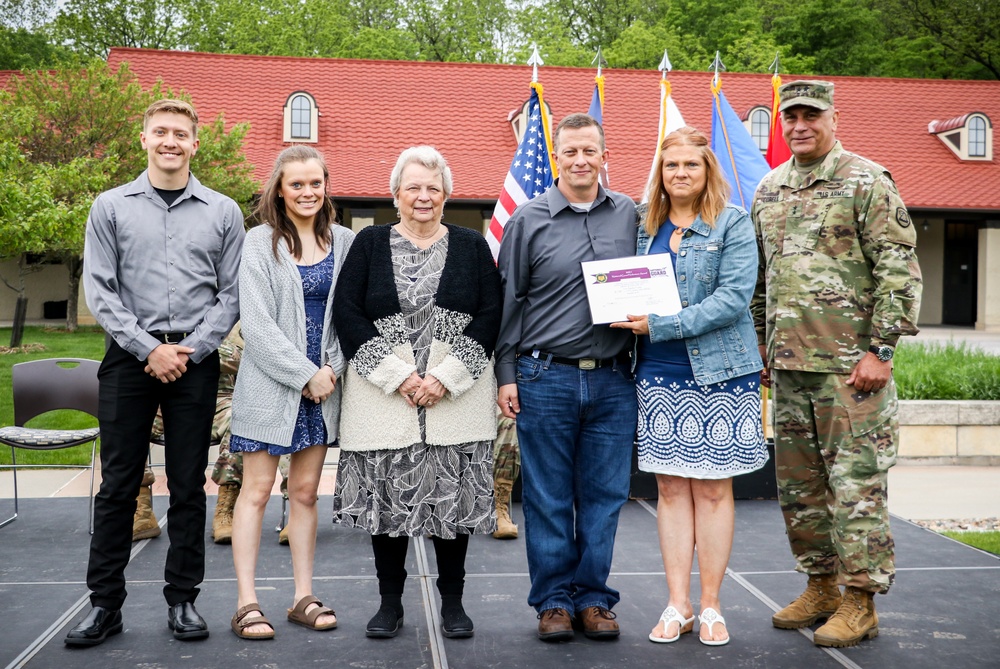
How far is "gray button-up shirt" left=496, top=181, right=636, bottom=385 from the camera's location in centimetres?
429

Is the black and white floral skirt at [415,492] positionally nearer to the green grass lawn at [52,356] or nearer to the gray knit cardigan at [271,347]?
the gray knit cardigan at [271,347]

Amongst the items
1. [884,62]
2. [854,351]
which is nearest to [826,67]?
[884,62]

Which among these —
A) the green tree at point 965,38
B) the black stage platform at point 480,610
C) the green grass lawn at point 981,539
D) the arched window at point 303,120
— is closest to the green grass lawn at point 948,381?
the green grass lawn at point 981,539

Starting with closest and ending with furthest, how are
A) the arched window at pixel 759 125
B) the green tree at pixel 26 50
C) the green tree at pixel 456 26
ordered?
the arched window at pixel 759 125 < the green tree at pixel 26 50 < the green tree at pixel 456 26

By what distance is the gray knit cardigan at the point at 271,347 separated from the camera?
4.22m

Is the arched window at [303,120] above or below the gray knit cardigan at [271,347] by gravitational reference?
above

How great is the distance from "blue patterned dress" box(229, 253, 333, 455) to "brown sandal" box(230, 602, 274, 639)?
69cm

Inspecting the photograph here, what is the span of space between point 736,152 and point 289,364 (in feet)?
16.4

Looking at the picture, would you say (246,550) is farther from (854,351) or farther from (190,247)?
(854,351)

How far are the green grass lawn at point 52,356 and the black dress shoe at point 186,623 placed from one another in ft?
13.3

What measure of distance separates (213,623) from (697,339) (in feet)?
8.13

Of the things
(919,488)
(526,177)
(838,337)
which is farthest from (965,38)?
(838,337)

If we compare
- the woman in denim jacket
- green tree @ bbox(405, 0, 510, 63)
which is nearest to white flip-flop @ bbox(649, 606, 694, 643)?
the woman in denim jacket

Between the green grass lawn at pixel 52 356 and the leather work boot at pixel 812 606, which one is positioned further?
the green grass lawn at pixel 52 356
